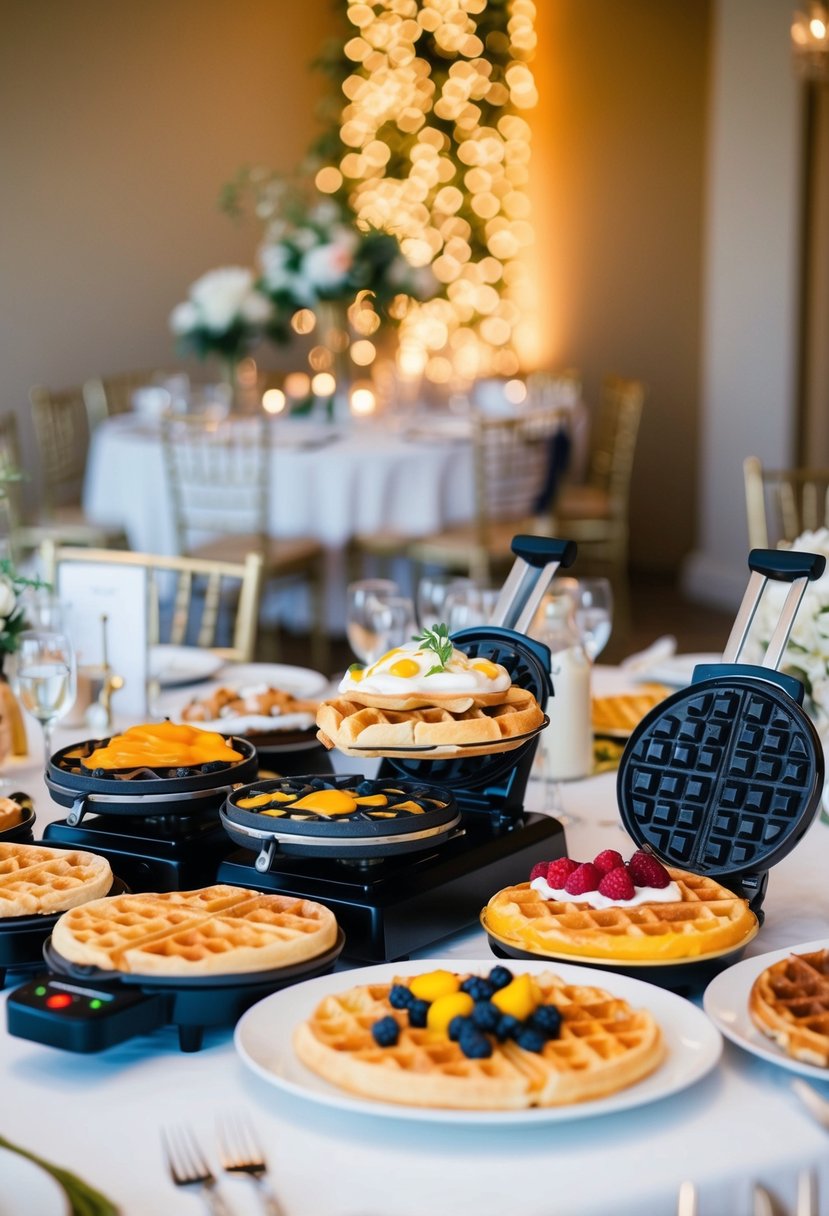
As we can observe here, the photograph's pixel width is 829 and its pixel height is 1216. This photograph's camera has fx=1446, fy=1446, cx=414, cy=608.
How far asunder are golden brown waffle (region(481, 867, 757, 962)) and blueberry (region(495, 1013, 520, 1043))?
0.61 feet

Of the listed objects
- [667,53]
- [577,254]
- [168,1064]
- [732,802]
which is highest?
[667,53]

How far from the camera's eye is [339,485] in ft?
19.3

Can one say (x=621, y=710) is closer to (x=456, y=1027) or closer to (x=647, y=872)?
(x=647, y=872)

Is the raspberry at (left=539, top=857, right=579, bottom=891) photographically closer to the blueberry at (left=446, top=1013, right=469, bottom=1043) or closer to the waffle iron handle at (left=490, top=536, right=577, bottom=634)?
the blueberry at (left=446, top=1013, right=469, bottom=1043)

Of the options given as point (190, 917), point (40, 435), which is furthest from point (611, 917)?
point (40, 435)

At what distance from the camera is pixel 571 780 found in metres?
2.11

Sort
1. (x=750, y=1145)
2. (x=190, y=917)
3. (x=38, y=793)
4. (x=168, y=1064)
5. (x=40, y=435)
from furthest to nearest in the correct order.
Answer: (x=40, y=435) → (x=38, y=793) → (x=190, y=917) → (x=168, y=1064) → (x=750, y=1145)

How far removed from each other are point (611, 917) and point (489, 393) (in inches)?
252

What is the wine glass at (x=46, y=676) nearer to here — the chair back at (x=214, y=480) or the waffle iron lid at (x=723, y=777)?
the waffle iron lid at (x=723, y=777)

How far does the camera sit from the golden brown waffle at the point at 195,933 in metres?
1.23

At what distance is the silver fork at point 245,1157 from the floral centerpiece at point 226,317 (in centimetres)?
563

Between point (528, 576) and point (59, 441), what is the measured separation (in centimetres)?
545

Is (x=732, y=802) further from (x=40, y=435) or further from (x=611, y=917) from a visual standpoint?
(x=40, y=435)

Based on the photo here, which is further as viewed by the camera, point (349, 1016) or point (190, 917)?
point (190, 917)
